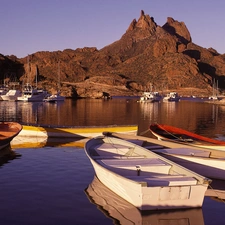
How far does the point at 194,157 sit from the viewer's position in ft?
60.0

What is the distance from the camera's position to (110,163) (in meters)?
16.5

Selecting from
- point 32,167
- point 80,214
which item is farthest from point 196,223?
point 32,167

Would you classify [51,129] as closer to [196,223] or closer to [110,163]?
[110,163]

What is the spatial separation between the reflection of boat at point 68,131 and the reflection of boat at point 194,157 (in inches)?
403

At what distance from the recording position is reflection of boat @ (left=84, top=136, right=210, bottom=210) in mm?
12617

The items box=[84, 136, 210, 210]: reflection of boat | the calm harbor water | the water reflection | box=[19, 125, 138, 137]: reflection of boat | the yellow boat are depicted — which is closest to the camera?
box=[84, 136, 210, 210]: reflection of boat

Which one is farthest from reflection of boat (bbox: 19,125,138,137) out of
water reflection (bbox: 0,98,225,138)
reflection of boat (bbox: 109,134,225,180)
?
reflection of boat (bbox: 109,134,225,180)

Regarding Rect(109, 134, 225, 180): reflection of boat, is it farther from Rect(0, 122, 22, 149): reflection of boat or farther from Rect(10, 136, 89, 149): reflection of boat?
Rect(0, 122, 22, 149): reflection of boat

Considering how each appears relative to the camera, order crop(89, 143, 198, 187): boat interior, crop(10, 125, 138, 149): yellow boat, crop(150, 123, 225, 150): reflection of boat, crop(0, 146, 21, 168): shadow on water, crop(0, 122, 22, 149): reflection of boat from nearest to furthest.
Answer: crop(89, 143, 198, 187): boat interior → crop(0, 146, 21, 168): shadow on water → crop(150, 123, 225, 150): reflection of boat → crop(0, 122, 22, 149): reflection of boat → crop(10, 125, 138, 149): yellow boat

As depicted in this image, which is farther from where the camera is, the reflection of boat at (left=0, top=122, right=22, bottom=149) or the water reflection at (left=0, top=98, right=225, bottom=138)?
the water reflection at (left=0, top=98, right=225, bottom=138)

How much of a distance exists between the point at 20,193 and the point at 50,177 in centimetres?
297

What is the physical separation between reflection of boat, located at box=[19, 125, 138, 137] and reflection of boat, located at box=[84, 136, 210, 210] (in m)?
13.7

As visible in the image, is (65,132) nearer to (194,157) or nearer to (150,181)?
(194,157)

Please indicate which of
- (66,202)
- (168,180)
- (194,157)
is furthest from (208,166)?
(66,202)
